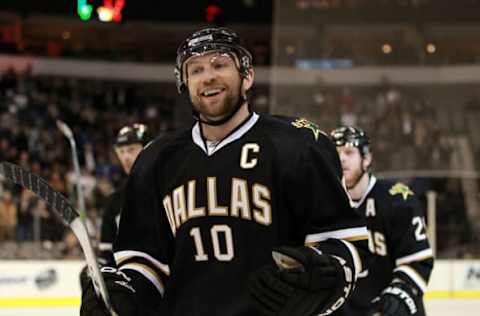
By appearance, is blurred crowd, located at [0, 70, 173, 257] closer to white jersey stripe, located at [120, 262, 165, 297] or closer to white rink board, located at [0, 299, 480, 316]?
white rink board, located at [0, 299, 480, 316]

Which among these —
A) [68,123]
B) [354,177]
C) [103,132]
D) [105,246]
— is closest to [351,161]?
[354,177]

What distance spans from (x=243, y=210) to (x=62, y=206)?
1.25 ft

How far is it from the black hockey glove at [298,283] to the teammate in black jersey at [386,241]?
1209 mm

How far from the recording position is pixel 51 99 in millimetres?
12148

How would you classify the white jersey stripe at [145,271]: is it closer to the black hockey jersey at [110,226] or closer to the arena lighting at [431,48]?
the black hockey jersey at [110,226]

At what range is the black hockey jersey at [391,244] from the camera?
10.9 ft

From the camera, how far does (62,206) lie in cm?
198

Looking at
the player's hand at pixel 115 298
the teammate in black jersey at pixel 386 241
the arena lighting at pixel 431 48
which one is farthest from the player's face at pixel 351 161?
the arena lighting at pixel 431 48

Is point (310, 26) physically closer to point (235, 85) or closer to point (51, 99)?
point (51, 99)

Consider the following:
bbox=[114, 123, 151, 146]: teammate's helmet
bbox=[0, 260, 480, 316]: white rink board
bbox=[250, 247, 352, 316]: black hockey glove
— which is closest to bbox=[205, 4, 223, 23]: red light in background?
bbox=[0, 260, 480, 316]: white rink board

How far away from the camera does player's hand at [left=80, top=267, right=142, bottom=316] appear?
2.04m

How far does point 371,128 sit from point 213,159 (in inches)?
261

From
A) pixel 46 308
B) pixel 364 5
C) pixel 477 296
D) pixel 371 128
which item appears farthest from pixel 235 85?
pixel 364 5

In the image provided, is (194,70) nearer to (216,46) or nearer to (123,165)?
(216,46)
